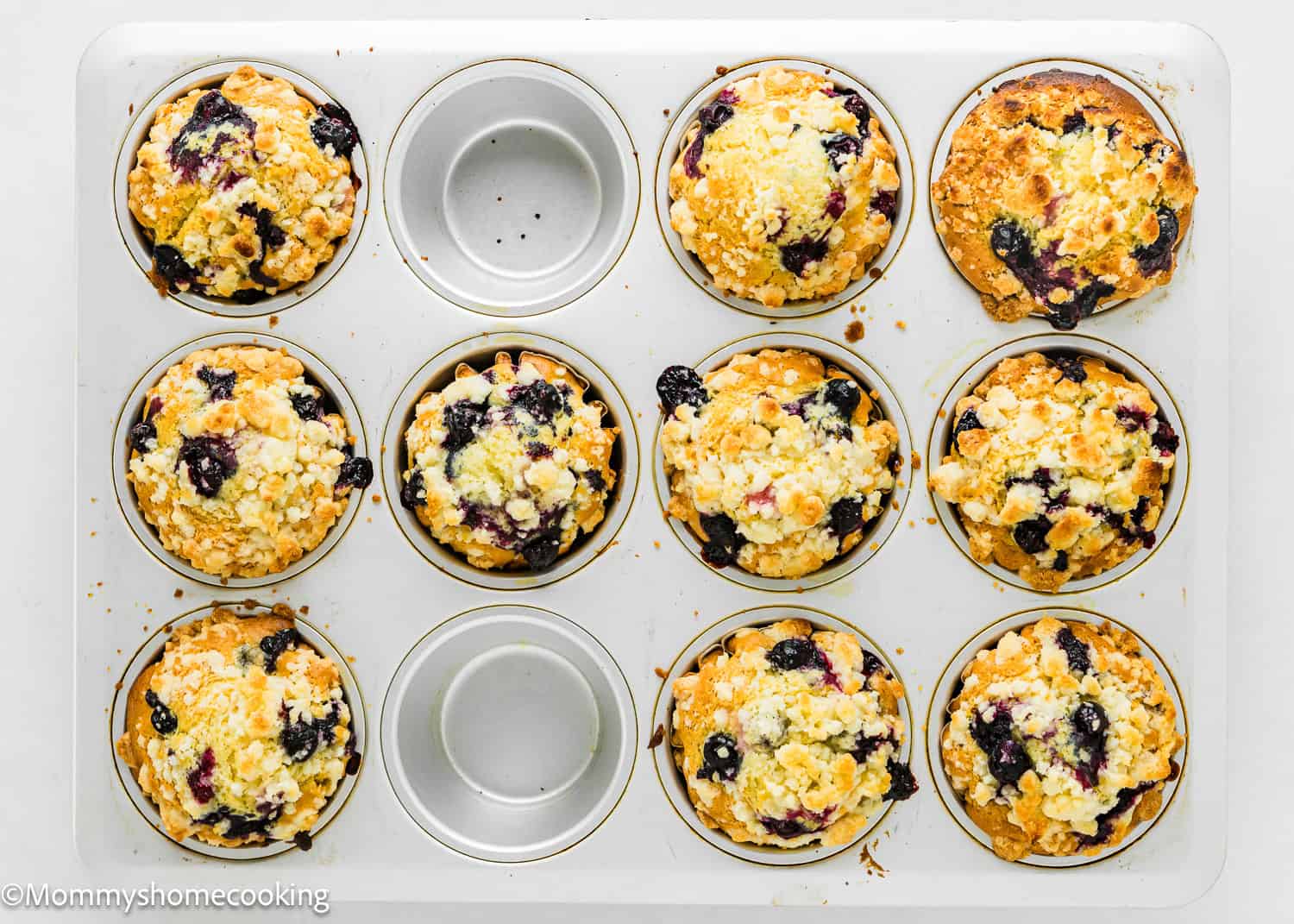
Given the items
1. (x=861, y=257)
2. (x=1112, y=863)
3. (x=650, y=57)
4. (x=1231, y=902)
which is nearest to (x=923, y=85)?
(x=861, y=257)

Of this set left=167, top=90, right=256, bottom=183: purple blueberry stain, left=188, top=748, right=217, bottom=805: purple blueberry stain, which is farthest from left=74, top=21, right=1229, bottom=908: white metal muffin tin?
left=188, top=748, right=217, bottom=805: purple blueberry stain

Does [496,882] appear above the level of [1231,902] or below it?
above

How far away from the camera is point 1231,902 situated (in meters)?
2.27

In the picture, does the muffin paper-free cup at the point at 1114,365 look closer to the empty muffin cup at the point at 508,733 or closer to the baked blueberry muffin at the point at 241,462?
the empty muffin cup at the point at 508,733

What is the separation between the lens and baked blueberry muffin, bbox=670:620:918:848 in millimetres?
1816

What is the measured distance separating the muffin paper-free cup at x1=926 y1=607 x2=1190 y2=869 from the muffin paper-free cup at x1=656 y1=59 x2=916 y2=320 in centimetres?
71

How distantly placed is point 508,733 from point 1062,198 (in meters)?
1.55

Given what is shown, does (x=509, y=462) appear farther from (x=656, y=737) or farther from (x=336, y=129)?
(x=336, y=129)

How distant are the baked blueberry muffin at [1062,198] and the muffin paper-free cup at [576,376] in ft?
2.37

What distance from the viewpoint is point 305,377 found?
2006 millimetres

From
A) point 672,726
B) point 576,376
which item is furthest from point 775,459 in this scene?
point 672,726

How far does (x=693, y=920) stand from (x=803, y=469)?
3.54 ft

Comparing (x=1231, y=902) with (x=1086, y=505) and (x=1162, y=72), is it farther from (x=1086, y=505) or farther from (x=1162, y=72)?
(x=1162, y=72)

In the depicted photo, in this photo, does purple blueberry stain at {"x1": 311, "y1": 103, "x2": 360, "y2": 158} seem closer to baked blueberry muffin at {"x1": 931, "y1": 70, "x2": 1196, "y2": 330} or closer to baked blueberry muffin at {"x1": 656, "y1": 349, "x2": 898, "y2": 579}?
baked blueberry muffin at {"x1": 656, "y1": 349, "x2": 898, "y2": 579}
